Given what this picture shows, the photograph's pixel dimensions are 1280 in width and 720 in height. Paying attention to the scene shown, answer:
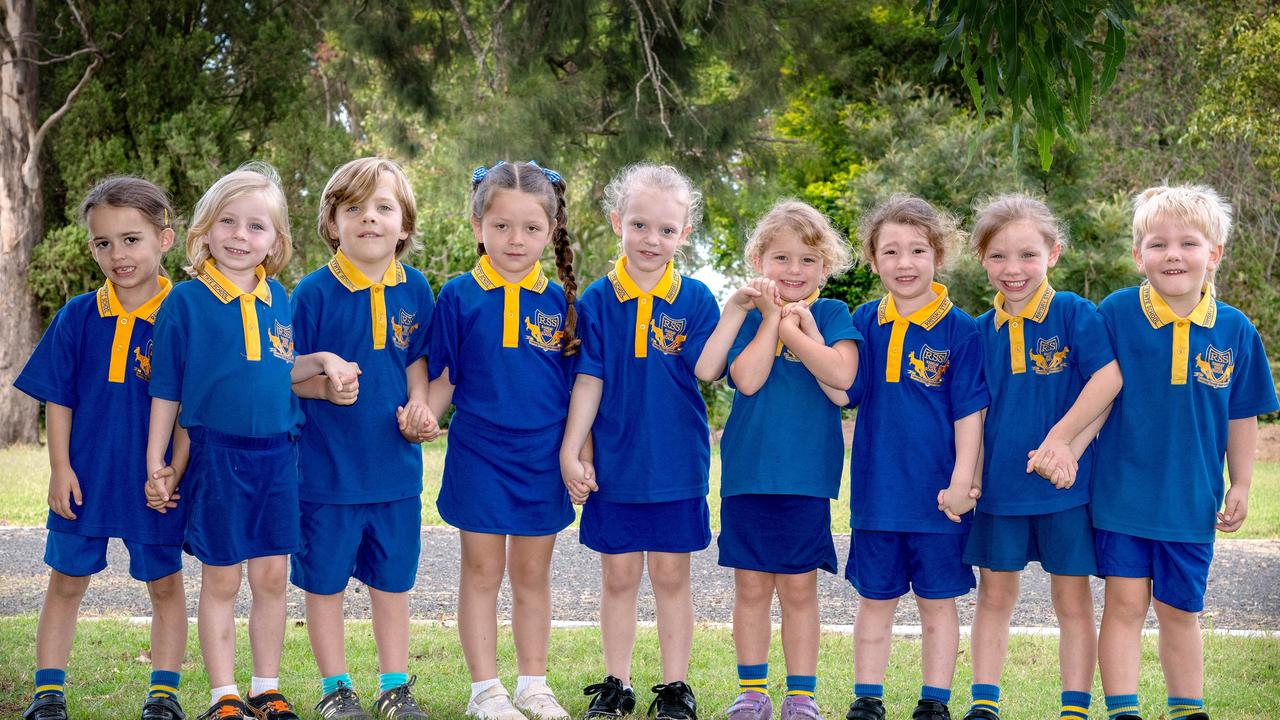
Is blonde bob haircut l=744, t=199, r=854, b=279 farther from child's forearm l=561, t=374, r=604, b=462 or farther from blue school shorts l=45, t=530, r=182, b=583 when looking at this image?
blue school shorts l=45, t=530, r=182, b=583

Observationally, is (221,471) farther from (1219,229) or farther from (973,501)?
(1219,229)

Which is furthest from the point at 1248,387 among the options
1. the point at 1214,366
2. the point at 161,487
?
the point at 161,487

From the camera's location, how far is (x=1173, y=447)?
3.70 meters

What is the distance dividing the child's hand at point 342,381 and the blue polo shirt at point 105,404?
600 millimetres

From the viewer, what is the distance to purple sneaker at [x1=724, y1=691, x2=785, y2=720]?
3881 mm

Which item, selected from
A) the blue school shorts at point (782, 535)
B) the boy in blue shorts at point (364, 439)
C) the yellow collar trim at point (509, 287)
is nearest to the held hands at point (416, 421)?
the boy in blue shorts at point (364, 439)

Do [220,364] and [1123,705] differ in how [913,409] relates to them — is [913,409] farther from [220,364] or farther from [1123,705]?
[220,364]

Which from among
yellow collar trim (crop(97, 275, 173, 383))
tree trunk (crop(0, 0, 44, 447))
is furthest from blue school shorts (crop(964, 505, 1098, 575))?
tree trunk (crop(0, 0, 44, 447))

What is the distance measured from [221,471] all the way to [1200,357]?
2.95m

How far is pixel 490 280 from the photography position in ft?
13.2

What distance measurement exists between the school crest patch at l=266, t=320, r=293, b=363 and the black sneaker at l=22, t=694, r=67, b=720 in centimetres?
131

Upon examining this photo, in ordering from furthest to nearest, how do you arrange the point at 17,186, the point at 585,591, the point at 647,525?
the point at 17,186, the point at 585,591, the point at 647,525

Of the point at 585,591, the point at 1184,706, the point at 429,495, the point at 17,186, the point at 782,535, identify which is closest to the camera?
the point at 1184,706

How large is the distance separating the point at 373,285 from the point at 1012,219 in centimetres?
204
